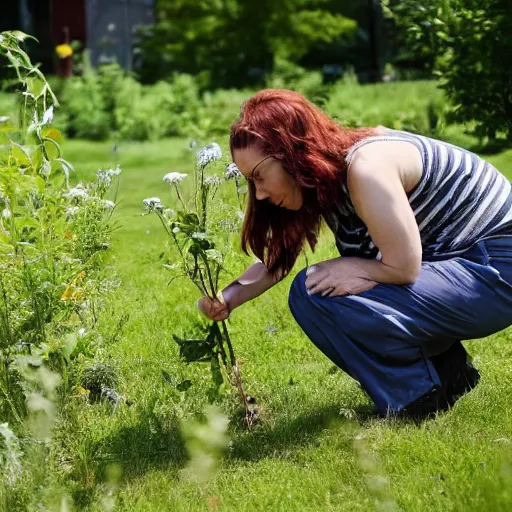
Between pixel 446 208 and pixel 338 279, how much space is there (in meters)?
0.44

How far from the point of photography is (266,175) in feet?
10.6

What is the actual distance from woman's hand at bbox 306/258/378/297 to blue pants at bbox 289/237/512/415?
0.02 metres

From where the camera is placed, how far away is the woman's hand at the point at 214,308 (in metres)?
3.45

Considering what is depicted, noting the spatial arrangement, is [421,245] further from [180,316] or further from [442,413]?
[180,316]

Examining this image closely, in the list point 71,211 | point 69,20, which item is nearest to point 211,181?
point 71,211

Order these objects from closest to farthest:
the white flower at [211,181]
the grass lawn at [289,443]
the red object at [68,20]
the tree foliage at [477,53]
→ the grass lawn at [289,443], the white flower at [211,181], the tree foliage at [477,53], the red object at [68,20]

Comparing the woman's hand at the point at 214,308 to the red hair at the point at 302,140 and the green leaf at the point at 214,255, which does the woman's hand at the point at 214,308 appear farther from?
the red hair at the point at 302,140

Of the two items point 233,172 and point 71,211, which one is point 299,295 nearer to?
point 233,172

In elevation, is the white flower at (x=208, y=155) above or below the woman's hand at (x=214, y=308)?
above

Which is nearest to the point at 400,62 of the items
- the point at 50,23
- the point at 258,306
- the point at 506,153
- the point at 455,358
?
the point at 50,23

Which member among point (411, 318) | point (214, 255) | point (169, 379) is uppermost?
point (214, 255)

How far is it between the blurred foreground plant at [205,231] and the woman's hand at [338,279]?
32 cm

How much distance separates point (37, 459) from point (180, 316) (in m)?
1.99

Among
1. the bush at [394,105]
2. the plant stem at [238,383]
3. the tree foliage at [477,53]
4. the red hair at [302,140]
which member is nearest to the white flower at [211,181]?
the red hair at [302,140]
